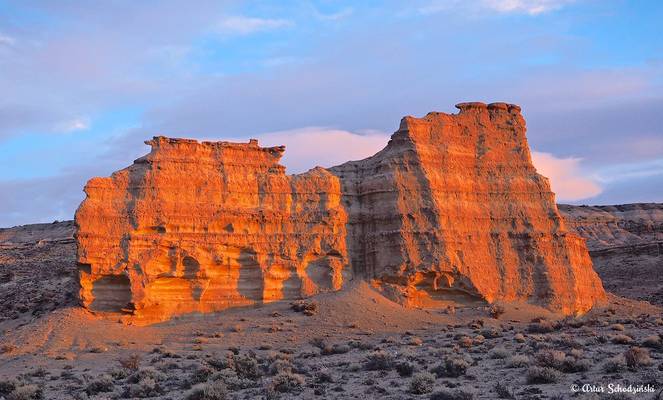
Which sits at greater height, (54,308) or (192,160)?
(192,160)

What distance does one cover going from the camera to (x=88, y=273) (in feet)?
90.2

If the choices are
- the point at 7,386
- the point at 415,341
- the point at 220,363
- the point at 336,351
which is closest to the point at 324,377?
the point at 220,363

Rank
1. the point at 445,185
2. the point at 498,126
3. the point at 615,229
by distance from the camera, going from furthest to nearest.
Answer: the point at 615,229, the point at 498,126, the point at 445,185

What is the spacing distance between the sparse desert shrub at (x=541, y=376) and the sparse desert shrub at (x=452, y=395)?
1764mm

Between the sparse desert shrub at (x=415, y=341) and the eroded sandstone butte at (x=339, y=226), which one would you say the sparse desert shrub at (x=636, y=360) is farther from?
the eroded sandstone butte at (x=339, y=226)

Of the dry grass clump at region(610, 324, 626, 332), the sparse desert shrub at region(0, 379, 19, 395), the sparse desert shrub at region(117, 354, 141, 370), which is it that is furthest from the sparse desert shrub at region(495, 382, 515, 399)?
the dry grass clump at region(610, 324, 626, 332)

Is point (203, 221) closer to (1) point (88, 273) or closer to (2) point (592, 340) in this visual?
(1) point (88, 273)

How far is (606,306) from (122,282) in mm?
21924

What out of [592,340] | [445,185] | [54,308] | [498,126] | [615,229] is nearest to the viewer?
[592,340]

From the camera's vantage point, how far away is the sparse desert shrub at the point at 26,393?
16.7 metres

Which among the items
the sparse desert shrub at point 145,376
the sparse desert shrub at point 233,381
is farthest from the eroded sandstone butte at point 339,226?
Answer: the sparse desert shrub at point 233,381

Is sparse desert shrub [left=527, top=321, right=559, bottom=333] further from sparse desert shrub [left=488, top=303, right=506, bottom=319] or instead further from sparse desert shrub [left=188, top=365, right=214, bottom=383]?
sparse desert shrub [left=188, top=365, right=214, bottom=383]

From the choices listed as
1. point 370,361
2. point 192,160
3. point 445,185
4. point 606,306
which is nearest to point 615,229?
point 606,306

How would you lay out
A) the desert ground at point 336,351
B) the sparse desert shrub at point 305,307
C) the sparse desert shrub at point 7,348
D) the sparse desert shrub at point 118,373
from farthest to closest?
the sparse desert shrub at point 305,307 → the sparse desert shrub at point 7,348 → the sparse desert shrub at point 118,373 → the desert ground at point 336,351
